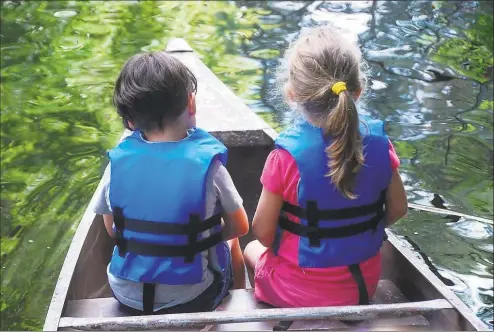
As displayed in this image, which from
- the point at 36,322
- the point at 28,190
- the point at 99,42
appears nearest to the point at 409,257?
the point at 36,322

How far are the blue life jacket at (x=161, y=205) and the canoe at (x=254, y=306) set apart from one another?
17 centimetres

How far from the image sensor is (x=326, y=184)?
176cm

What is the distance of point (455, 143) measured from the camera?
14.6 ft

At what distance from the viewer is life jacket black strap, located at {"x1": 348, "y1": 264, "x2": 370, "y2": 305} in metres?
1.82

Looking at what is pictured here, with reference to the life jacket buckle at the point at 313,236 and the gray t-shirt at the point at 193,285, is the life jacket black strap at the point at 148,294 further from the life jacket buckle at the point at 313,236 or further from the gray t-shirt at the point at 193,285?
the life jacket buckle at the point at 313,236

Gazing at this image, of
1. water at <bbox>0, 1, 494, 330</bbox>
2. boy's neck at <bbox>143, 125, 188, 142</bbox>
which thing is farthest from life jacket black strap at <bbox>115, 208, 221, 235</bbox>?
water at <bbox>0, 1, 494, 330</bbox>

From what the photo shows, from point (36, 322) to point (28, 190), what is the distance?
1.10 metres

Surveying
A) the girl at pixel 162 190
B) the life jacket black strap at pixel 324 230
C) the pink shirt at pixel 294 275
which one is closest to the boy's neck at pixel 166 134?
the girl at pixel 162 190

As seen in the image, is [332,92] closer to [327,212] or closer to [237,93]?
[327,212]

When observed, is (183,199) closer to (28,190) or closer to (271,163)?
(271,163)

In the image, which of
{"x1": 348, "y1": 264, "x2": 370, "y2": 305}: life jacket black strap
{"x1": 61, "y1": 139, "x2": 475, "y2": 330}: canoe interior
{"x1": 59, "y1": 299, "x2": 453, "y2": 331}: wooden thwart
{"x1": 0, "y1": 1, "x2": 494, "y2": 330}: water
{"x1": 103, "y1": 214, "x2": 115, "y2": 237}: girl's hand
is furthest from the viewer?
{"x1": 0, "y1": 1, "x2": 494, "y2": 330}: water

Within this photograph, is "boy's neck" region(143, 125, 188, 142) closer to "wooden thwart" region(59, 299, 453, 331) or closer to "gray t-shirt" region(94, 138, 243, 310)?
"gray t-shirt" region(94, 138, 243, 310)

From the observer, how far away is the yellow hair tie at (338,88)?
170cm

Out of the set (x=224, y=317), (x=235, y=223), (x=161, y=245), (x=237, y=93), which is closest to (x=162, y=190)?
(x=161, y=245)
